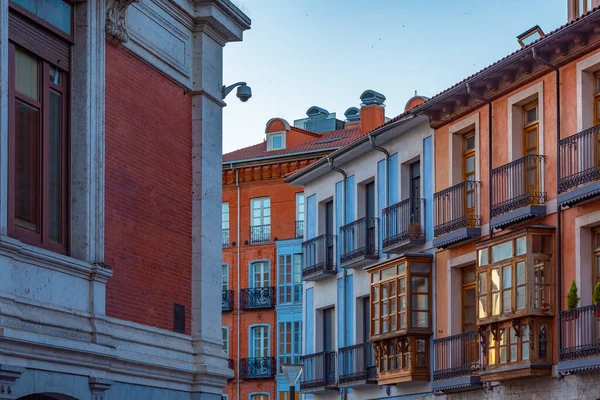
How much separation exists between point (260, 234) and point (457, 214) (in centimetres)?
2642

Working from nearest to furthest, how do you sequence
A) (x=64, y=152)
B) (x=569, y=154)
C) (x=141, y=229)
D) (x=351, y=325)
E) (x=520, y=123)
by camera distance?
(x=64, y=152) < (x=141, y=229) < (x=569, y=154) < (x=520, y=123) < (x=351, y=325)

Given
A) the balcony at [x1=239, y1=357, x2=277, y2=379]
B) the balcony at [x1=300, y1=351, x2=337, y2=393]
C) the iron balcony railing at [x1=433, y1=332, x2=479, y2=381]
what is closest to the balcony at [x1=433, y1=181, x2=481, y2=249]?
the iron balcony railing at [x1=433, y1=332, x2=479, y2=381]

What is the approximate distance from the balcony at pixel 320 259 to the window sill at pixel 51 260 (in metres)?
23.1

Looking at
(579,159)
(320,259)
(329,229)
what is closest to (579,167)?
(579,159)

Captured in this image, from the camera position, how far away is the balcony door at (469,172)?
29797 millimetres

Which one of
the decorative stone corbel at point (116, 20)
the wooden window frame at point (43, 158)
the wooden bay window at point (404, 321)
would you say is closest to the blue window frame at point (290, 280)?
the wooden bay window at point (404, 321)

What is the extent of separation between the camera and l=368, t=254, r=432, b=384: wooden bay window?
31.8m

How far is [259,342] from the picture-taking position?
55.0 metres

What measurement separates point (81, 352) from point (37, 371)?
70 centimetres

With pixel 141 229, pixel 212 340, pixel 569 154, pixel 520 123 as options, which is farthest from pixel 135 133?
pixel 520 123

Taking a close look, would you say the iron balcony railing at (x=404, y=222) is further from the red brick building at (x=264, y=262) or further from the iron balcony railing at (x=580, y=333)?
the red brick building at (x=264, y=262)

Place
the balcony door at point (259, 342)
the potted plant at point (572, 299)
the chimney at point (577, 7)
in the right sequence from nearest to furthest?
the potted plant at point (572, 299), the chimney at point (577, 7), the balcony door at point (259, 342)

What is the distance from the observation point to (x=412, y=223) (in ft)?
107

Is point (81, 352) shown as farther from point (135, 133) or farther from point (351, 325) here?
point (351, 325)
